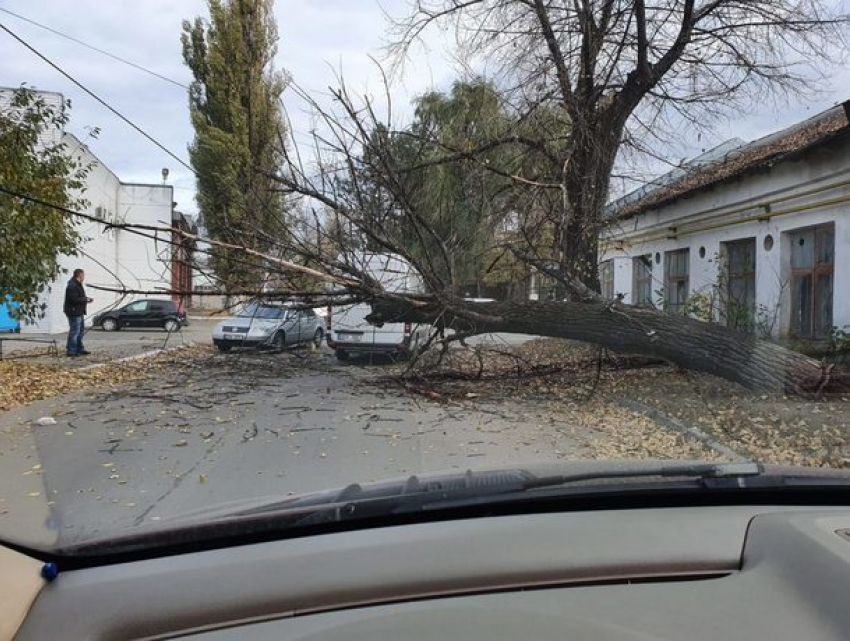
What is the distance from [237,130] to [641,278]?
45.4 ft

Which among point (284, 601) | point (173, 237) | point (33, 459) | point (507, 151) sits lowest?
point (33, 459)

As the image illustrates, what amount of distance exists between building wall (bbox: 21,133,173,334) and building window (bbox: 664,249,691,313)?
54.0 feet

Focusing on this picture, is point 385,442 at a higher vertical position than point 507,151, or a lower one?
lower

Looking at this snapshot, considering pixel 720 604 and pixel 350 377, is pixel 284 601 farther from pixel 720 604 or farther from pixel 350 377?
pixel 350 377

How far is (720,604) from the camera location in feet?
5.83

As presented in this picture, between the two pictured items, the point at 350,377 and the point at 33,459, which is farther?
the point at 350,377

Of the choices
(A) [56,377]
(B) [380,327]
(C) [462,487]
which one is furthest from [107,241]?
(C) [462,487]

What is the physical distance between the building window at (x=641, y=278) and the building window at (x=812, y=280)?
25.7 ft

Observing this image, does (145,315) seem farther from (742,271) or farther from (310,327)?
(742,271)

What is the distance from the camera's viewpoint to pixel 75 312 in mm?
16594

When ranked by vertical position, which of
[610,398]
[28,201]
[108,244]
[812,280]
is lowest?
[610,398]

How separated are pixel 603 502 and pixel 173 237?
10.0m

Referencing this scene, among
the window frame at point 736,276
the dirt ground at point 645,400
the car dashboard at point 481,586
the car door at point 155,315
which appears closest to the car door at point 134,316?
the car door at point 155,315

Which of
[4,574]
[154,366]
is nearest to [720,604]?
[4,574]
